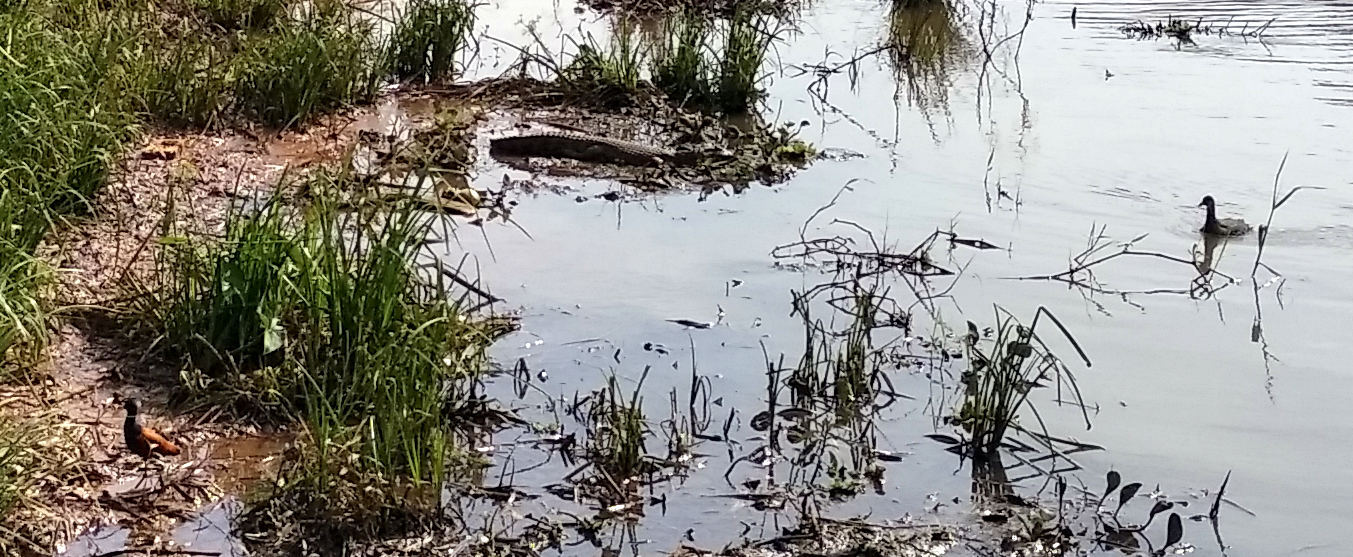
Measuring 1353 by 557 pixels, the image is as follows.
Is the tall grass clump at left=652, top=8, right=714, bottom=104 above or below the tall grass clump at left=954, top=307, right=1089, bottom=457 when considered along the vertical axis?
above

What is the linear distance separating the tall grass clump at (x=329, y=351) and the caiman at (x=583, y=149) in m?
2.69

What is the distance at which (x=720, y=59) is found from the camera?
26.1ft

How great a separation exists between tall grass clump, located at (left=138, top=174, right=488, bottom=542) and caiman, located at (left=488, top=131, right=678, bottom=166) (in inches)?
106

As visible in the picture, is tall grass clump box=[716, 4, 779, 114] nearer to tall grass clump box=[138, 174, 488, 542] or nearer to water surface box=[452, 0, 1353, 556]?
water surface box=[452, 0, 1353, 556]

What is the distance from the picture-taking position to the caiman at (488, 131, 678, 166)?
6828 millimetres

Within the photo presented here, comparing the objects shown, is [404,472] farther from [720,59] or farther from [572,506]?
[720,59]

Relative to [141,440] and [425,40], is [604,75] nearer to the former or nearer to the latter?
[425,40]

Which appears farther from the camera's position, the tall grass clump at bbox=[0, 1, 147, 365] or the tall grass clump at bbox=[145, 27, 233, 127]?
the tall grass clump at bbox=[145, 27, 233, 127]

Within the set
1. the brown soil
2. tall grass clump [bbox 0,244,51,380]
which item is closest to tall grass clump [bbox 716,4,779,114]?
the brown soil

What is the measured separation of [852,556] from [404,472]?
113 cm

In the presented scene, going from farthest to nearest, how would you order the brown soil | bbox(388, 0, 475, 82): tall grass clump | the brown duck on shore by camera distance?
bbox(388, 0, 475, 82): tall grass clump → the brown duck on shore → the brown soil

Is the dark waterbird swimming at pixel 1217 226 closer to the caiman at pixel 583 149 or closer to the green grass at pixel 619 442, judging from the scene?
the caiman at pixel 583 149

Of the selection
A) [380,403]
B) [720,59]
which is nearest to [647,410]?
[380,403]

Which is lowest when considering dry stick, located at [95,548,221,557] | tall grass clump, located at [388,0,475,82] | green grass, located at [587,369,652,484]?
dry stick, located at [95,548,221,557]
